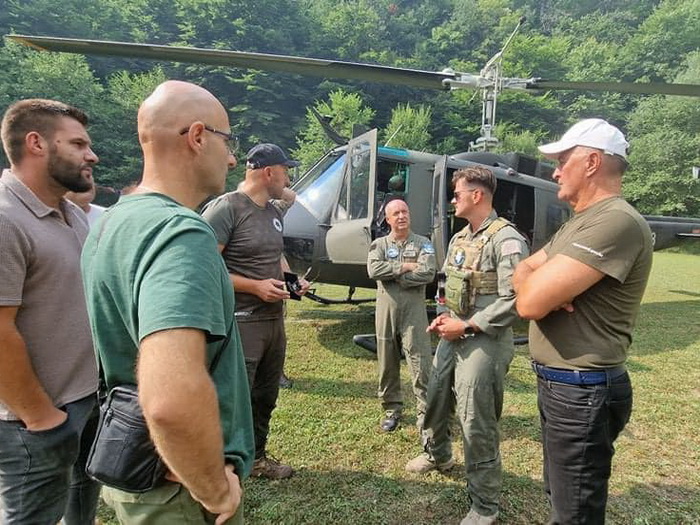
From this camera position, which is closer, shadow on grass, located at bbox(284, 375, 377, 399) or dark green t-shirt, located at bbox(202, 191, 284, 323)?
dark green t-shirt, located at bbox(202, 191, 284, 323)

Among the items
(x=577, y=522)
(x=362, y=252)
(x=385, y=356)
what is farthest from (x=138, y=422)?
(x=362, y=252)

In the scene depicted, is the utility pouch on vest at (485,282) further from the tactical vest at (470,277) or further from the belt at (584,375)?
the belt at (584,375)

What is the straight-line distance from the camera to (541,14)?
226ft

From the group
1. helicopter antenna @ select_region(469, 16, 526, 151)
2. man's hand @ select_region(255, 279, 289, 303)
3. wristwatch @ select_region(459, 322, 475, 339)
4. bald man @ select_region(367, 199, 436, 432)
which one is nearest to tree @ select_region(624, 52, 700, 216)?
helicopter antenna @ select_region(469, 16, 526, 151)

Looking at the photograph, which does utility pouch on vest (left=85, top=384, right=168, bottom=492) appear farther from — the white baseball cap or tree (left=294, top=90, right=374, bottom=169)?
tree (left=294, top=90, right=374, bottom=169)

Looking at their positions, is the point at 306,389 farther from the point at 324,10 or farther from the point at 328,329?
the point at 324,10

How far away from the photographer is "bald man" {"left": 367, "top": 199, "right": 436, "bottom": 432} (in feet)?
11.6

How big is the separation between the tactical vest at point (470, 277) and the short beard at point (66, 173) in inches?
75.5

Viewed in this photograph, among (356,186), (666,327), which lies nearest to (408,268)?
(356,186)

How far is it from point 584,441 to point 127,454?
1.66 meters

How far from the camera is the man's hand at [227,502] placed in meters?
1.00

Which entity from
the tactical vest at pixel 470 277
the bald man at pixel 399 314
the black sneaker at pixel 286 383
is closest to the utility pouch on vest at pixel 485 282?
the tactical vest at pixel 470 277

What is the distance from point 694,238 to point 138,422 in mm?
10573

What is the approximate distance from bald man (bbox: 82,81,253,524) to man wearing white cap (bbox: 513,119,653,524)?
4.27 ft
